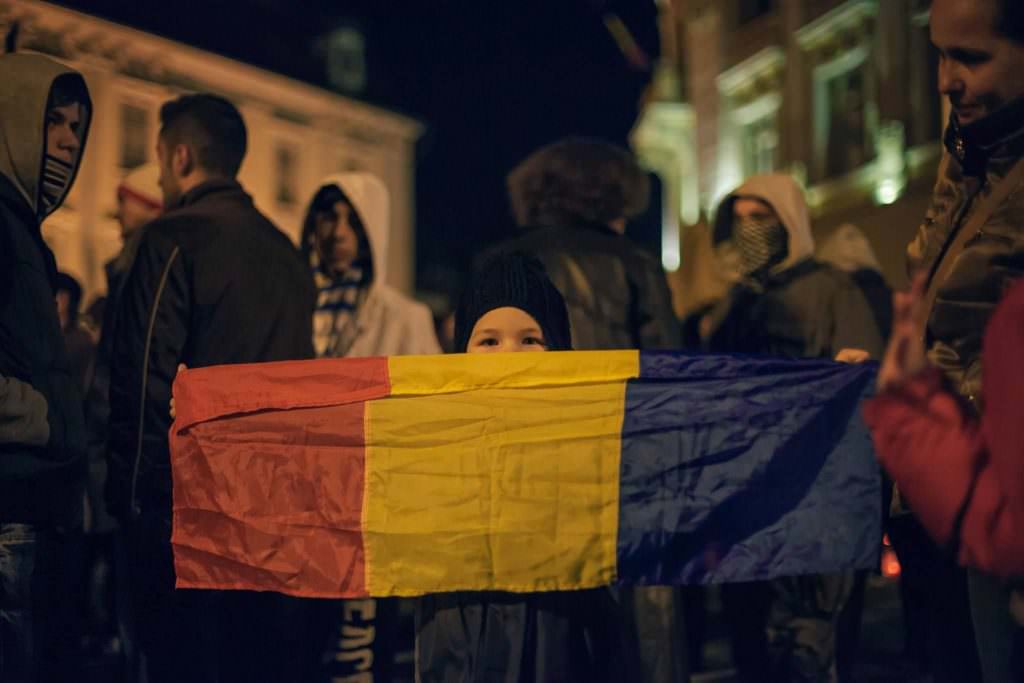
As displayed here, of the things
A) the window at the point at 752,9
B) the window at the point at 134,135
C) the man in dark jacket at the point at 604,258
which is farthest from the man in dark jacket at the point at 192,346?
the window at the point at 134,135

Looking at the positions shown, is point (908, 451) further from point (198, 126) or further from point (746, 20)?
point (746, 20)

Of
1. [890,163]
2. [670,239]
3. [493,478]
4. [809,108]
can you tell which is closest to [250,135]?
[670,239]

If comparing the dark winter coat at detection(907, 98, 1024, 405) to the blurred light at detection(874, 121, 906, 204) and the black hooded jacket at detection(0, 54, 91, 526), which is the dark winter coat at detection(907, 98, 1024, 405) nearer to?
the black hooded jacket at detection(0, 54, 91, 526)

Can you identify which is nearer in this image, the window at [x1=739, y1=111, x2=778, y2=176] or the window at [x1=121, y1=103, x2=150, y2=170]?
the window at [x1=739, y1=111, x2=778, y2=176]

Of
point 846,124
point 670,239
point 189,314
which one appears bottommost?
point 189,314

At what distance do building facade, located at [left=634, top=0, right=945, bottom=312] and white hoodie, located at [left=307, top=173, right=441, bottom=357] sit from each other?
565cm

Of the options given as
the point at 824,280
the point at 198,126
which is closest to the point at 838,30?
the point at 824,280

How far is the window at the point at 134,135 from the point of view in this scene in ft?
115

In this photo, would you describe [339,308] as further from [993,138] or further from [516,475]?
[993,138]

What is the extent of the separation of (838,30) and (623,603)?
775 inches

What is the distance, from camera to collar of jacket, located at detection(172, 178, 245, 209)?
14.8 ft

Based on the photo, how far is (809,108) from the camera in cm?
2295

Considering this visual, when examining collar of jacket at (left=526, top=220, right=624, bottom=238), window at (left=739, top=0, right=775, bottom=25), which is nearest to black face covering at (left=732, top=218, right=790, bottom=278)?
collar of jacket at (left=526, top=220, right=624, bottom=238)

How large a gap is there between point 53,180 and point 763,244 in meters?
3.25
